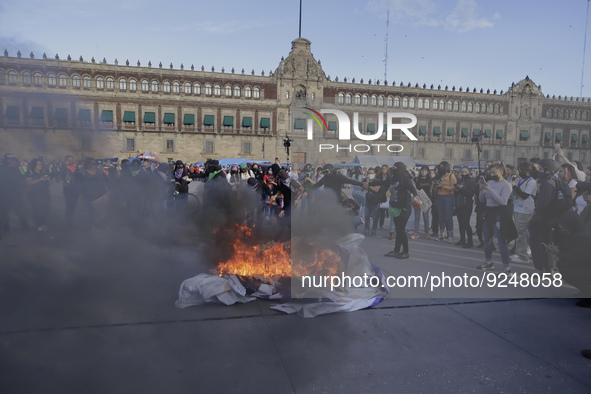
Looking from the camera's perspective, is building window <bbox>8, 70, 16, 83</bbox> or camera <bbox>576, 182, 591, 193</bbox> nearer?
camera <bbox>576, 182, 591, 193</bbox>

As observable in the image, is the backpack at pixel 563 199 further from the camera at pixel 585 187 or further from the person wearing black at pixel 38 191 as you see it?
the person wearing black at pixel 38 191

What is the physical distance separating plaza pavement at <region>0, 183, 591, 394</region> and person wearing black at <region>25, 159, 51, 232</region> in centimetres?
340

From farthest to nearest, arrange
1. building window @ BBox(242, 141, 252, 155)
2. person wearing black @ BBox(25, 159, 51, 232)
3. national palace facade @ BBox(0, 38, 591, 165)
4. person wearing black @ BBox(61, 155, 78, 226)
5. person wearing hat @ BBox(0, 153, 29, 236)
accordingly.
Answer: building window @ BBox(242, 141, 252, 155) → national palace facade @ BBox(0, 38, 591, 165) → person wearing black @ BBox(61, 155, 78, 226) → person wearing black @ BBox(25, 159, 51, 232) → person wearing hat @ BBox(0, 153, 29, 236)

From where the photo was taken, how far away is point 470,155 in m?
49.4

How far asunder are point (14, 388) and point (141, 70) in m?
47.6

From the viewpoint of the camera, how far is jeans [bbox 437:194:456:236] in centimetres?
838

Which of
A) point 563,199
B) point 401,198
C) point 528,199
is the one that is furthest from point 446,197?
point 563,199

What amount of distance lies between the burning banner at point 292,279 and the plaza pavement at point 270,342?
15 centimetres

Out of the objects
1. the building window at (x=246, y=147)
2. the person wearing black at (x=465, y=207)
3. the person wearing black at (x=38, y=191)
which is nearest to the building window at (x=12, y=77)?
the person wearing black at (x=38, y=191)

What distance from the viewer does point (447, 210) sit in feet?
27.7

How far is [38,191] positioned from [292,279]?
23.8ft

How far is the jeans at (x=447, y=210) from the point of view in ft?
27.5

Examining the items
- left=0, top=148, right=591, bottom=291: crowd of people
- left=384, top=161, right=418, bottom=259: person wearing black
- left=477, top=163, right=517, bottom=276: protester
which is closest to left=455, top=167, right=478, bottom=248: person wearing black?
left=0, top=148, right=591, bottom=291: crowd of people

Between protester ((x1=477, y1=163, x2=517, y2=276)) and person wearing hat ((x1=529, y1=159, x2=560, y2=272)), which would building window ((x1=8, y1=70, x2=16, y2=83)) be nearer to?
protester ((x1=477, y1=163, x2=517, y2=276))
